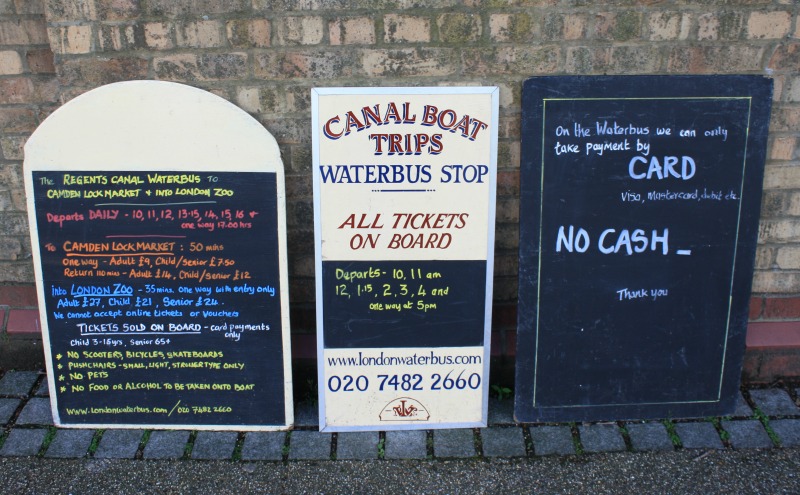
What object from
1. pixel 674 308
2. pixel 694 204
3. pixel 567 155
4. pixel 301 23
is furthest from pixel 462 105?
pixel 674 308

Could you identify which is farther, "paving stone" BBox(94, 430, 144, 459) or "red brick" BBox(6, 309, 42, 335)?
"red brick" BBox(6, 309, 42, 335)

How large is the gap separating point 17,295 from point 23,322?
171mm

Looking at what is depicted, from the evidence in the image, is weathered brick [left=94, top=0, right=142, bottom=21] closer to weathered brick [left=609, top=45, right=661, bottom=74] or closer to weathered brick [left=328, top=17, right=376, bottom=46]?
weathered brick [left=328, top=17, right=376, bottom=46]

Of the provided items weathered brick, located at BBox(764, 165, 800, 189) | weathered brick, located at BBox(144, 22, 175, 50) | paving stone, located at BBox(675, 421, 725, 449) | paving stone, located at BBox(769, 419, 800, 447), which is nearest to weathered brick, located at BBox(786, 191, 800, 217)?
weathered brick, located at BBox(764, 165, 800, 189)

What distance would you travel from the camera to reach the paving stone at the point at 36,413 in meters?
3.80

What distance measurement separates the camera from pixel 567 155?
345 centimetres

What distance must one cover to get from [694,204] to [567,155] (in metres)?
0.68

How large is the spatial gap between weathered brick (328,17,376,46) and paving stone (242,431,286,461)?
199 centimetres

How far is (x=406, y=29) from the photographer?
350cm

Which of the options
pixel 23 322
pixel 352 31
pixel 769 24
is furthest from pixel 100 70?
pixel 769 24

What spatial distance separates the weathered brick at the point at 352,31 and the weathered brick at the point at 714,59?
148 centimetres

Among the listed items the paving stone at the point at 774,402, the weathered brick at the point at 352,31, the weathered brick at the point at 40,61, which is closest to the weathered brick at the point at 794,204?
the paving stone at the point at 774,402

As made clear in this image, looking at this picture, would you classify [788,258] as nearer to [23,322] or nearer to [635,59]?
[635,59]

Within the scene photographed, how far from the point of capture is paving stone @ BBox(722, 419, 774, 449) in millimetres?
3598
